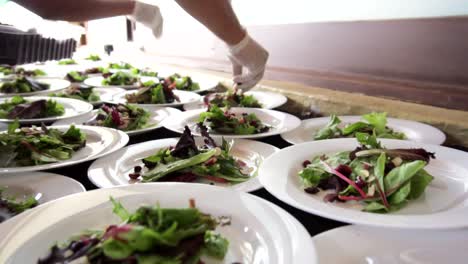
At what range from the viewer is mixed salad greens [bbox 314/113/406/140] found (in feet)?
4.33

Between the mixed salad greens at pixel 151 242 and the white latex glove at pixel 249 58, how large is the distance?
1552mm

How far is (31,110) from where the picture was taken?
1.71 m

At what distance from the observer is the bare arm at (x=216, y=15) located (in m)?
1.82

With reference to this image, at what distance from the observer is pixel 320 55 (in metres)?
2.36

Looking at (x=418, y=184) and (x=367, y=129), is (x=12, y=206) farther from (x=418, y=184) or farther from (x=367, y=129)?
(x=367, y=129)

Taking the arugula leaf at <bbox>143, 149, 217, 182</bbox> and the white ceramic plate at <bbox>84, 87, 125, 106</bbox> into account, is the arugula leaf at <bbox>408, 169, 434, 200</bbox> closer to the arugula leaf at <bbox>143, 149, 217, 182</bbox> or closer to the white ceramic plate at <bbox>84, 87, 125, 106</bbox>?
the arugula leaf at <bbox>143, 149, 217, 182</bbox>

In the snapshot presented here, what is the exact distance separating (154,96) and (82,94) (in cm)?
57

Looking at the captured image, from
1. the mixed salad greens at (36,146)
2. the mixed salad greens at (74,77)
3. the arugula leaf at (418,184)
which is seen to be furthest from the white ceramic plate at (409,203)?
the mixed salad greens at (74,77)

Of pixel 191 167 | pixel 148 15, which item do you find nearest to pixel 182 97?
pixel 148 15

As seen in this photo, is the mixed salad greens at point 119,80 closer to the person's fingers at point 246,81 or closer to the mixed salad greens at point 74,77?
the mixed salad greens at point 74,77

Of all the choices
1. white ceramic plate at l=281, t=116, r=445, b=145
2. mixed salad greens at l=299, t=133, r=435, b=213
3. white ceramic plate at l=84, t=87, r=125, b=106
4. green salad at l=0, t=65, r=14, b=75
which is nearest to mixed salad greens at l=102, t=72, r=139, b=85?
white ceramic plate at l=84, t=87, r=125, b=106

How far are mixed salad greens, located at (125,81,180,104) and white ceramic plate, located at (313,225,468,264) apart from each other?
148cm

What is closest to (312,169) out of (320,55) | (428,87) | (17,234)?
(17,234)

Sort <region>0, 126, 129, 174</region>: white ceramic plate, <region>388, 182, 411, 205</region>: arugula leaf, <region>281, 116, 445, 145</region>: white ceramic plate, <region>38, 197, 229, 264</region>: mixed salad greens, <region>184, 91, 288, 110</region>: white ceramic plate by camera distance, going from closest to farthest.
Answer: <region>38, 197, 229, 264</region>: mixed salad greens
<region>388, 182, 411, 205</region>: arugula leaf
<region>0, 126, 129, 174</region>: white ceramic plate
<region>281, 116, 445, 145</region>: white ceramic plate
<region>184, 91, 288, 110</region>: white ceramic plate
